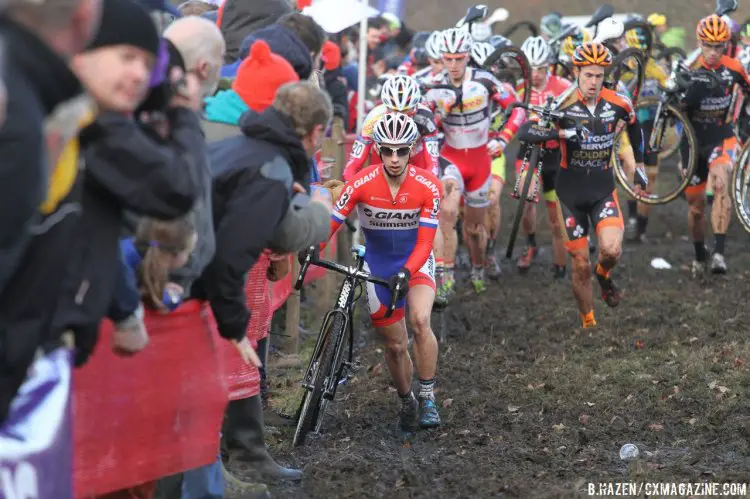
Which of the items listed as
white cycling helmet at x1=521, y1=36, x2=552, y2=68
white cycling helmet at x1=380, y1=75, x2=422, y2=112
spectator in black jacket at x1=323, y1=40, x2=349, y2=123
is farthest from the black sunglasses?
white cycling helmet at x1=521, y1=36, x2=552, y2=68

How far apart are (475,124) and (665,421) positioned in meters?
6.21

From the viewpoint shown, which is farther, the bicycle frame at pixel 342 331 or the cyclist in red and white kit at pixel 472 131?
the cyclist in red and white kit at pixel 472 131

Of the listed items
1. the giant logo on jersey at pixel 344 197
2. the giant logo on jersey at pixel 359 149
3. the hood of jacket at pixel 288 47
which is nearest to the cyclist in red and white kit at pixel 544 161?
the giant logo on jersey at pixel 359 149

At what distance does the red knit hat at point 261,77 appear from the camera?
6137 mm

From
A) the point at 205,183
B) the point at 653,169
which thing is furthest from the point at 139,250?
the point at 653,169

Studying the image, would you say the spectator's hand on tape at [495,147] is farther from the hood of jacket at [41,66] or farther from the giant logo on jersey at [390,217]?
the hood of jacket at [41,66]

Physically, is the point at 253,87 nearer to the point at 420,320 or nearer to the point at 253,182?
the point at 253,182

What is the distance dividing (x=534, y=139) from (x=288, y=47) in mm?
5405

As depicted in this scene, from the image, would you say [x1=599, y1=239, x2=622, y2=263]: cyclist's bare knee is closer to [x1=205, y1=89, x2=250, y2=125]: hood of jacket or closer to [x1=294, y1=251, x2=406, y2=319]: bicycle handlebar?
[x1=294, y1=251, x2=406, y2=319]: bicycle handlebar

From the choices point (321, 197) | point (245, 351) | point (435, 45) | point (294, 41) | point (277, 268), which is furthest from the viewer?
point (435, 45)

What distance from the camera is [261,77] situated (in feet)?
20.2

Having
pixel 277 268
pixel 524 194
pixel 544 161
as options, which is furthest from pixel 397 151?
pixel 544 161

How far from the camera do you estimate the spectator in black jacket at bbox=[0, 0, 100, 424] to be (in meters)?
3.40

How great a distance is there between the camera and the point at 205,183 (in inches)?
195
